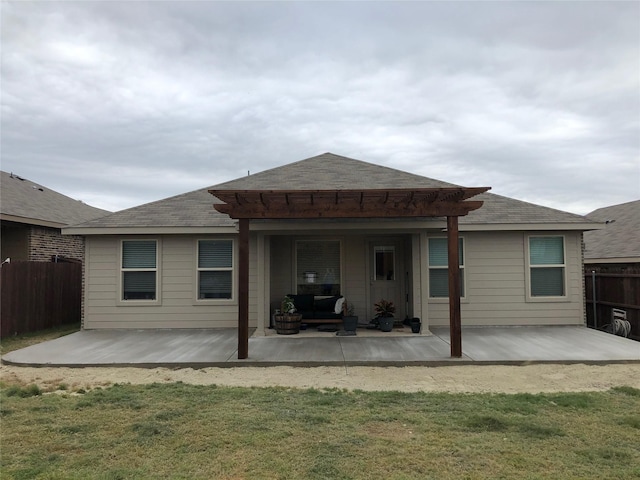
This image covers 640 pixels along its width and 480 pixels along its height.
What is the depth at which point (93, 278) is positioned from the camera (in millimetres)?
10227

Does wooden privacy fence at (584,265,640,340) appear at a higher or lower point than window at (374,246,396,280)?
lower

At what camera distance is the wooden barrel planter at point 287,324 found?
916 cm

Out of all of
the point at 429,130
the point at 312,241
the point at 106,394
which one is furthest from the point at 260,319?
the point at 429,130

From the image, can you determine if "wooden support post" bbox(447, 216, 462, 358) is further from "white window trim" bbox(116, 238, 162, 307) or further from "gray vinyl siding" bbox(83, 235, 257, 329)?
"white window trim" bbox(116, 238, 162, 307)

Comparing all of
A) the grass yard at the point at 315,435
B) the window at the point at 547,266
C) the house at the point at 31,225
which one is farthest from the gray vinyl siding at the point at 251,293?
the grass yard at the point at 315,435

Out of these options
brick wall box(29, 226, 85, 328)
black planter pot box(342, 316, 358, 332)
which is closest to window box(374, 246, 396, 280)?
black planter pot box(342, 316, 358, 332)

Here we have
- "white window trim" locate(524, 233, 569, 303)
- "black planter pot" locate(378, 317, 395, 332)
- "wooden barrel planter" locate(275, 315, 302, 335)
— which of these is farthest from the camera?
"white window trim" locate(524, 233, 569, 303)

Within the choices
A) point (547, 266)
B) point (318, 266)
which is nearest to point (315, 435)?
point (318, 266)

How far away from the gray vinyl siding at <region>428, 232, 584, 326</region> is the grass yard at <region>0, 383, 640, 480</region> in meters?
4.92

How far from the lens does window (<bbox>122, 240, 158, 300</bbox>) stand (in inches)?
404

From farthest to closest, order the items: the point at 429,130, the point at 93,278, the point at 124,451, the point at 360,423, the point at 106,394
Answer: the point at 429,130
the point at 93,278
the point at 106,394
the point at 360,423
the point at 124,451

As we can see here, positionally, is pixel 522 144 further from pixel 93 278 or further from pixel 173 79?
pixel 93 278

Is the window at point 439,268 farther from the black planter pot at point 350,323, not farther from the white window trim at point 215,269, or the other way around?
the white window trim at point 215,269

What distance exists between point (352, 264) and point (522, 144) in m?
10.4
